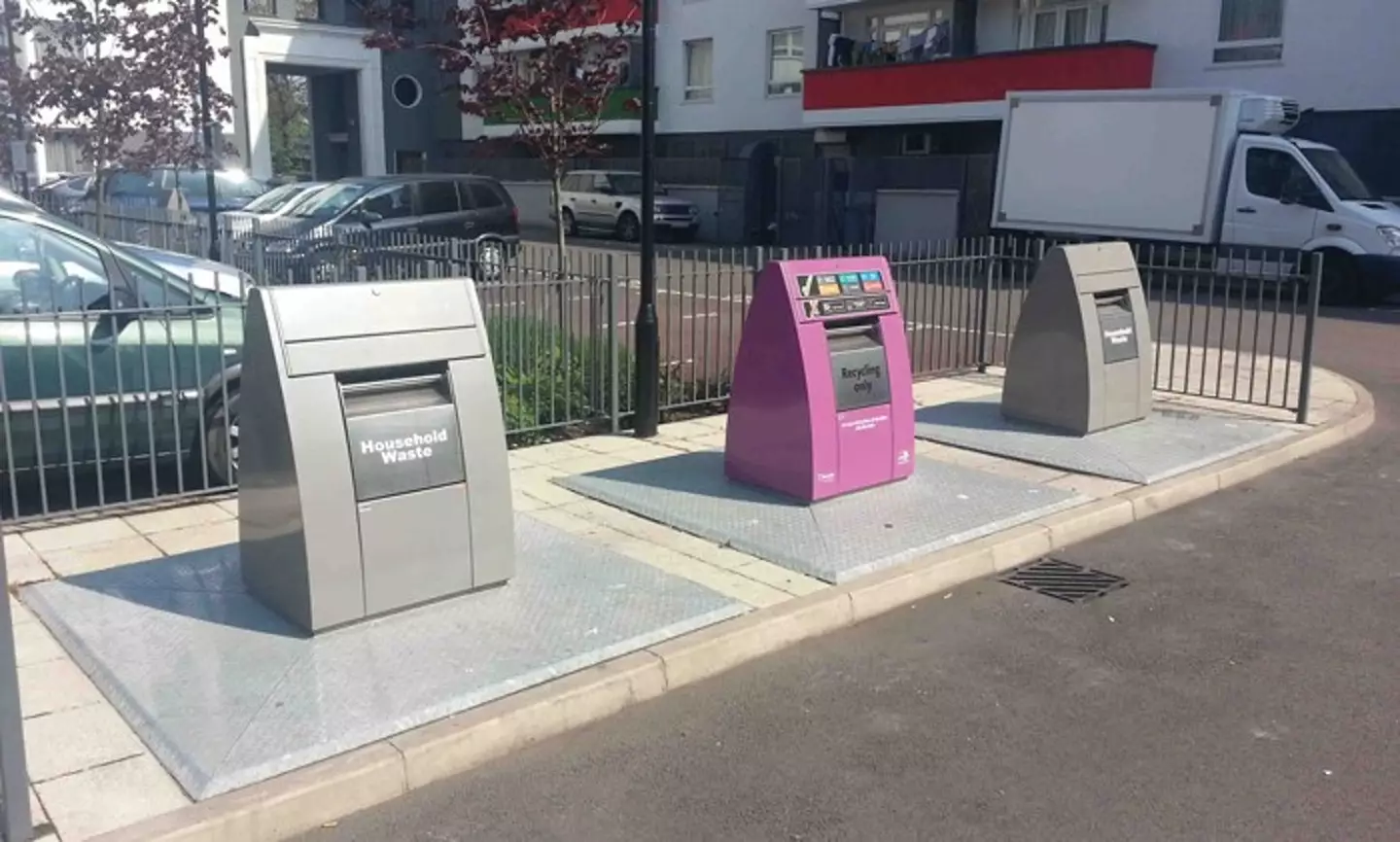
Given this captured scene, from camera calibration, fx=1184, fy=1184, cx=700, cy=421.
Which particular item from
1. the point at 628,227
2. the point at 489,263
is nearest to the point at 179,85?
the point at 489,263

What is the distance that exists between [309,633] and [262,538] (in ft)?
1.48

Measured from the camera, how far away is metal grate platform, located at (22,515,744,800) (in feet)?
12.6

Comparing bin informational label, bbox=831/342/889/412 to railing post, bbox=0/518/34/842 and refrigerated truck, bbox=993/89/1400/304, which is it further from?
refrigerated truck, bbox=993/89/1400/304

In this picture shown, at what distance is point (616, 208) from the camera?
30.5 m

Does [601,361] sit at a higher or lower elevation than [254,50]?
lower

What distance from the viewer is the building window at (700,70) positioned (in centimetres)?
3444

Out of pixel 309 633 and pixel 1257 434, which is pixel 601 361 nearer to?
pixel 309 633

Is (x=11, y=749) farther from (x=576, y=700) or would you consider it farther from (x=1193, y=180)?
(x=1193, y=180)

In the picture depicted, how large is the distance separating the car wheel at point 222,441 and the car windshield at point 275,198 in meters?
12.7

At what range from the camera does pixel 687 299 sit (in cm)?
1565

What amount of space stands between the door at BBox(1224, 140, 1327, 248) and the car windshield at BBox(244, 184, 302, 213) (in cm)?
1483

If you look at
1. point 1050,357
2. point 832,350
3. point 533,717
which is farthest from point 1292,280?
point 533,717

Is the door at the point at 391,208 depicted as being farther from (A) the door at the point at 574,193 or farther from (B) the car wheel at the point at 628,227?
(A) the door at the point at 574,193

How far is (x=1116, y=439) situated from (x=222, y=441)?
5.80 metres
